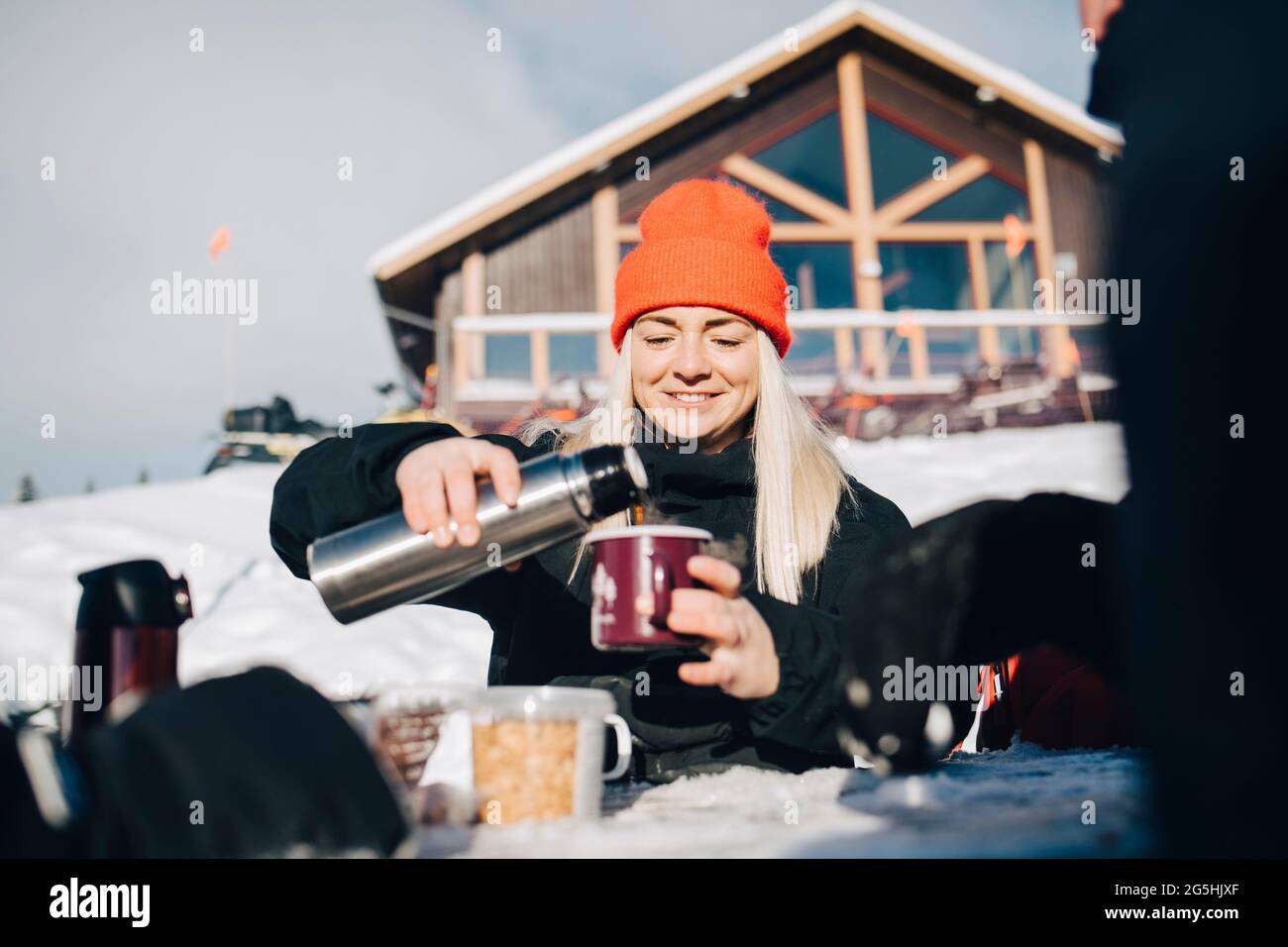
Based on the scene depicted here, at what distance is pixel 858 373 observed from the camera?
11.1 metres

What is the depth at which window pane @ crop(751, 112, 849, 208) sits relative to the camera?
12102mm

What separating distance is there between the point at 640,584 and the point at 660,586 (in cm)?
3

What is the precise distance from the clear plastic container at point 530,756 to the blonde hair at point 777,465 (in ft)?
2.96

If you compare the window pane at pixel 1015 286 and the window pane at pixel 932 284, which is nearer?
the window pane at pixel 1015 286

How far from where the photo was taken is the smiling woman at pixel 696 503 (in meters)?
1.34

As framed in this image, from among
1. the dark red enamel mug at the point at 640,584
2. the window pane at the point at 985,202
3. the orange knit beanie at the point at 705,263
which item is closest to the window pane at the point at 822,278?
the window pane at the point at 985,202

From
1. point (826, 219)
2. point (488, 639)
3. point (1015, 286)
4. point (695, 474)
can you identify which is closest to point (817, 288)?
point (826, 219)

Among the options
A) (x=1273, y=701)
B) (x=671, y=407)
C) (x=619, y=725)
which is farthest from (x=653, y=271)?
(x=1273, y=701)

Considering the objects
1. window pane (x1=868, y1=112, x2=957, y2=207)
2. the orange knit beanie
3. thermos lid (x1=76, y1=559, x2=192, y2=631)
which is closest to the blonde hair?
the orange knit beanie

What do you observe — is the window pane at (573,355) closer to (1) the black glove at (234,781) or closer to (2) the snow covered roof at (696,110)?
(2) the snow covered roof at (696,110)

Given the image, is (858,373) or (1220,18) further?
(858,373)

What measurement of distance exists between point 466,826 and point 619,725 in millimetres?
323
